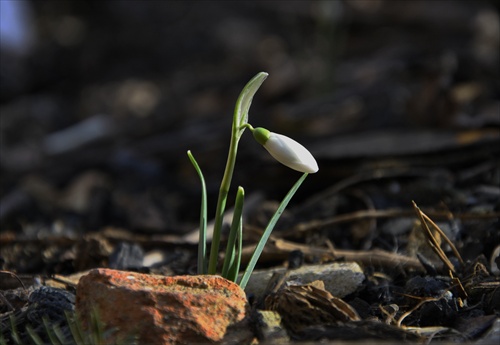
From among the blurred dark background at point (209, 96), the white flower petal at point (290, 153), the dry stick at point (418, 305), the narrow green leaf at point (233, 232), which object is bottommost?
the blurred dark background at point (209, 96)

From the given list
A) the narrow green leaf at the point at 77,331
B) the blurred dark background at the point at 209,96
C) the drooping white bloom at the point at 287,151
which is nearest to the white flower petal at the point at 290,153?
the drooping white bloom at the point at 287,151

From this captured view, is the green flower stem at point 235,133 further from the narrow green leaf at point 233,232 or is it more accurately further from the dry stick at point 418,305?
the dry stick at point 418,305

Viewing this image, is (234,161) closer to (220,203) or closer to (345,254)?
(220,203)

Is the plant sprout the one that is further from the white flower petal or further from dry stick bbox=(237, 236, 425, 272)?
dry stick bbox=(237, 236, 425, 272)

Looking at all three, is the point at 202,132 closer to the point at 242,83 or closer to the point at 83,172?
the point at 83,172

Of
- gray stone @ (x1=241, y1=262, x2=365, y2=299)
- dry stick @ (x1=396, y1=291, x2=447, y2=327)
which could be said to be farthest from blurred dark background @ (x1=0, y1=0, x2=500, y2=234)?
dry stick @ (x1=396, y1=291, x2=447, y2=327)
